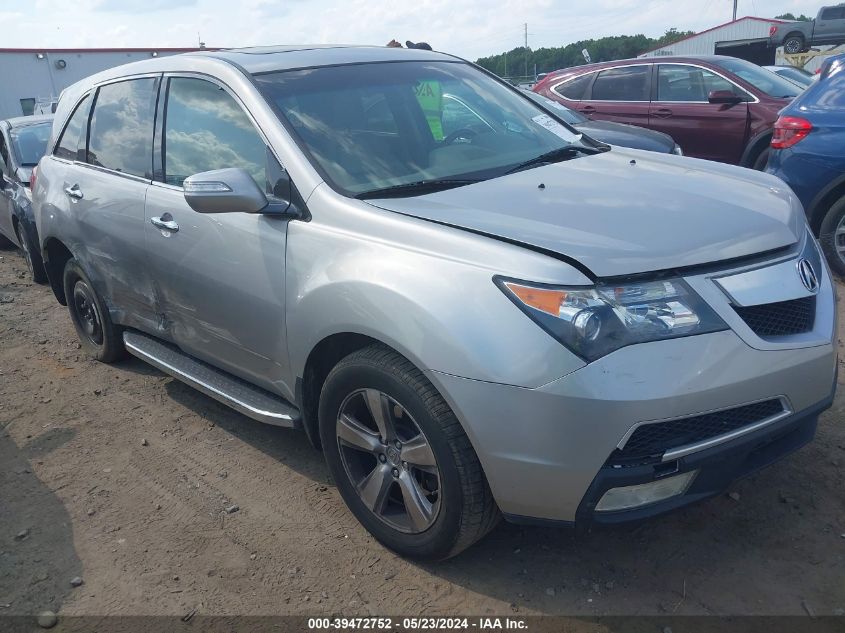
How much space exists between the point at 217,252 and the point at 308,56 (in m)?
1.08

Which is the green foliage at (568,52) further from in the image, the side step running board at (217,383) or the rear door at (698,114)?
the side step running board at (217,383)

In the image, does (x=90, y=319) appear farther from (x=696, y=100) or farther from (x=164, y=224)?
(x=696, y=100)

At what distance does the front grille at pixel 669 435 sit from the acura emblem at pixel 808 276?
563 mm

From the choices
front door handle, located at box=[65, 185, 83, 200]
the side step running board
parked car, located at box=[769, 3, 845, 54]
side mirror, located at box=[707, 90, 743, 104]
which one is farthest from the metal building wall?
the side step running board

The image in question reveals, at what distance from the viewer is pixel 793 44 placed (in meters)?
26.9

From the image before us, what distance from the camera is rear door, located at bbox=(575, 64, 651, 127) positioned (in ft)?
31.4

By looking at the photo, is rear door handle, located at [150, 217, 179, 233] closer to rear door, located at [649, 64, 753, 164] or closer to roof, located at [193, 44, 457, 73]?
roof, located at [193, 44, 457, 73]

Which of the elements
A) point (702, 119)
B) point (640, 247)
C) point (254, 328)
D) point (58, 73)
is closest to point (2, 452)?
point (254, 328)

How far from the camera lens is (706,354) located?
2.35 meters

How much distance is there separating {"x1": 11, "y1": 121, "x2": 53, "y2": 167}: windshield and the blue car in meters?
6.96

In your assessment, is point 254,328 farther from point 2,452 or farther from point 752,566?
point 752,566

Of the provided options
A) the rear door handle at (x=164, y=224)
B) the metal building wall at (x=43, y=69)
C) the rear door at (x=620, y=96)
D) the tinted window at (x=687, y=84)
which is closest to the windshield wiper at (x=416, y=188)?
the rear door handle at (x=164, y=224)

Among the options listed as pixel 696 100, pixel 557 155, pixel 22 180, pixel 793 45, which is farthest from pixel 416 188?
pixel 793 45

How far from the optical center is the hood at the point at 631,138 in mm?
7441
